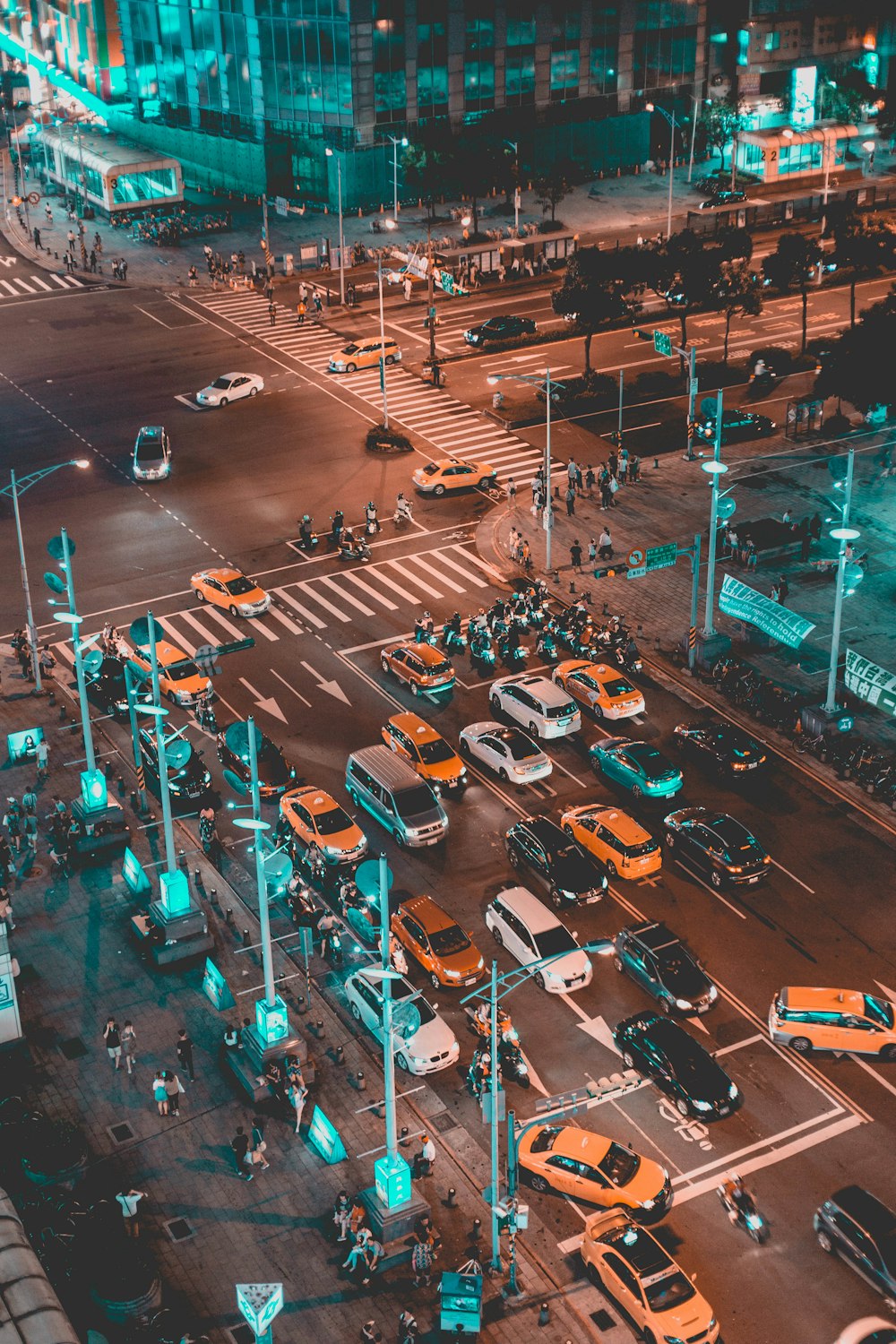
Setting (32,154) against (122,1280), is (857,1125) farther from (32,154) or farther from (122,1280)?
(32,154)

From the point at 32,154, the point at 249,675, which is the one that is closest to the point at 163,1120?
the point at 249,675

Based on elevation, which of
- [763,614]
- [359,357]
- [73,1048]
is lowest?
[73,1048]

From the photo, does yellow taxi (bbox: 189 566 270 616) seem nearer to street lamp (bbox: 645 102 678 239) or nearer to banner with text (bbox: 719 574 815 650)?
banner with text (bbox: 719 574 815 650)

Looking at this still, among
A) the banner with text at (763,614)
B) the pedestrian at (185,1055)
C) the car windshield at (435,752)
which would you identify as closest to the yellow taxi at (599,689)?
the banner with text at (763,614)

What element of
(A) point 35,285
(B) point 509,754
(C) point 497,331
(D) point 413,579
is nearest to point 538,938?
(B) point 509,754

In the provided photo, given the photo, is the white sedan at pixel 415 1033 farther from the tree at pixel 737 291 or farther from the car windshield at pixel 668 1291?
the tree at pixel 737 291

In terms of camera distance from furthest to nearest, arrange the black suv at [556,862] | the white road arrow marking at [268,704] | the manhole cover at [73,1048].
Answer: the white road arrow marking at [268,704] < the black suv at [556,862] < the manhole cover at [73,1048]

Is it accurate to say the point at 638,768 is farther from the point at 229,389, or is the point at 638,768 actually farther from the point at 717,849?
the point at 229,389
